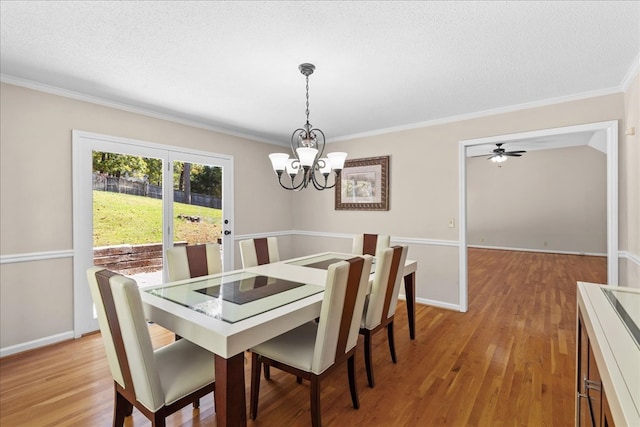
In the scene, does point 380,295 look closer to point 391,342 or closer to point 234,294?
point 391,342

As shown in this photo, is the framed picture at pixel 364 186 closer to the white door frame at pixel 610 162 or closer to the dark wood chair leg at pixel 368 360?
the white door frame at pixel 610 162

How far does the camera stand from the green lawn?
3.14m

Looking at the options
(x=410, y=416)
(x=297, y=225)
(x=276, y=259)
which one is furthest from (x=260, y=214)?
(x=410, y=416)

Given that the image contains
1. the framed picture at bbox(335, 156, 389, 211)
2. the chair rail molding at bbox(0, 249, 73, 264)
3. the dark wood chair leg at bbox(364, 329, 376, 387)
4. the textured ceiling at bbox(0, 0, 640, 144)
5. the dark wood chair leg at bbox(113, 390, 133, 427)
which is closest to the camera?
the dark wood chair leg at bbox(113, 390, 133, 427)

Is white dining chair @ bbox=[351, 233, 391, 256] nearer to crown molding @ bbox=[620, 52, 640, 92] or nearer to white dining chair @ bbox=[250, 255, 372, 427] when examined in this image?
white dining chair @ bbox=[250, 255, 372, 427]

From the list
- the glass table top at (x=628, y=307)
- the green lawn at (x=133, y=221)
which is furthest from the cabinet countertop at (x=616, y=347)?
the green lawn at (x=133, y=221)

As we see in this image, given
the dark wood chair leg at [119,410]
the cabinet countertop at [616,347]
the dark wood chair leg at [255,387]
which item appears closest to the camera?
the cabinet countertop at [616,347]

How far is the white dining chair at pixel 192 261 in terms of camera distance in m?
2.41

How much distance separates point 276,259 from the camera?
320cm

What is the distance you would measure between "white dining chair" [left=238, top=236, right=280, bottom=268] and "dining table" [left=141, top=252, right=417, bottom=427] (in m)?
0.40

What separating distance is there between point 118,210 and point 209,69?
189 centimetres

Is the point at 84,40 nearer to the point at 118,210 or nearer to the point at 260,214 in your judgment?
the point at 118,210

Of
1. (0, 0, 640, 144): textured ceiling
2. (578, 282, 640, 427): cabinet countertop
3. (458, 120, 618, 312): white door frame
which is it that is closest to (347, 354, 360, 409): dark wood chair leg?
(578, 282, 640, 427): cabinet countertop

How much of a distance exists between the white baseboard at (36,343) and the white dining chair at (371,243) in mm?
3023
